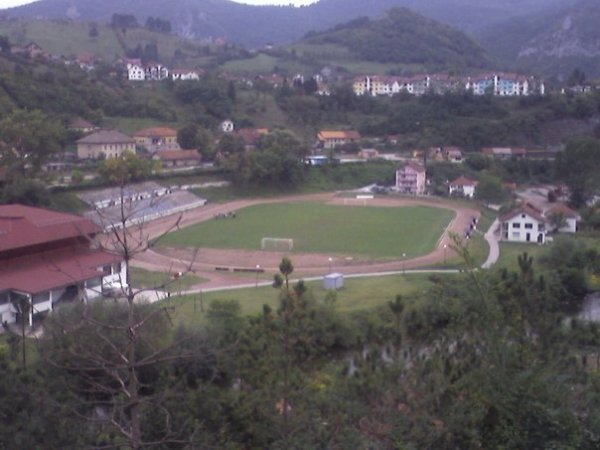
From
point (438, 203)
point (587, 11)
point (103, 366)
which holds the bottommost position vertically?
point (438, 203)

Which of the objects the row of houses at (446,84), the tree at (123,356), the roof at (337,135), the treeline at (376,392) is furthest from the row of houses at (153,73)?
the treeline at (376,392)

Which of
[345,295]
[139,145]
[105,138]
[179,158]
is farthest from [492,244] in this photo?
A: [139,145]

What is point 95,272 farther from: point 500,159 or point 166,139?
point 500,159

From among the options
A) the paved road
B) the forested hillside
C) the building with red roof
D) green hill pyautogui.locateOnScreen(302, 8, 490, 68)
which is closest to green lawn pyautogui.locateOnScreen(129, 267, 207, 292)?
the building with red roof

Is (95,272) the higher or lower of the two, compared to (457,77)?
lower

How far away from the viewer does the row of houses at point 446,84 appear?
166 feet

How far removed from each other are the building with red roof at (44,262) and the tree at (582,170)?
54.4 ft

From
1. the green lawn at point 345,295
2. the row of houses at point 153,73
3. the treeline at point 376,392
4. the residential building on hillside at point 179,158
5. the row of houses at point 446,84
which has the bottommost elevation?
the green lawn at point 345,295

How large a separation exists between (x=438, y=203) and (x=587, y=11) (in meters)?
66.0

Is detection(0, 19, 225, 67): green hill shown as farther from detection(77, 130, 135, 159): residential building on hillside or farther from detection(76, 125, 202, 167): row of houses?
detection(77, 130, 135, 159): residential building on hillside

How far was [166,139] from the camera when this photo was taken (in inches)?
1387

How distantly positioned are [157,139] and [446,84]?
79.5 ft

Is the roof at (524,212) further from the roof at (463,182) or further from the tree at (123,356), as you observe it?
the tree at (123,356)

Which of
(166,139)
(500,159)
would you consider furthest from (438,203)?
(166,139)
